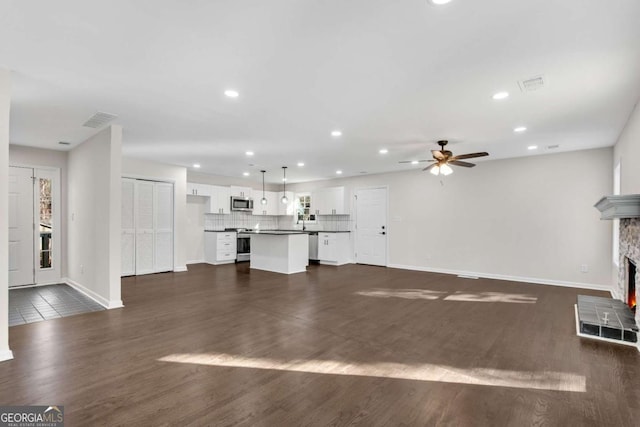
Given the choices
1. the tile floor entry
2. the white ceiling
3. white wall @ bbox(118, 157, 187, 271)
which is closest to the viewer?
the white ceiling

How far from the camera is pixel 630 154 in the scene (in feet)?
13.1

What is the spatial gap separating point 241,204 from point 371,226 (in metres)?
4.03

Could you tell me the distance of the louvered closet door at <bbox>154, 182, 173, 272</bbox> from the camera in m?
7.45

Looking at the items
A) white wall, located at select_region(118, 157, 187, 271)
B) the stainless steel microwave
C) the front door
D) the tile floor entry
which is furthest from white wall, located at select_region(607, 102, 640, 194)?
the front door

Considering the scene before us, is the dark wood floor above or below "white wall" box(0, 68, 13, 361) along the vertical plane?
below

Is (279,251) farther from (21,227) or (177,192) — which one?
(21,227)

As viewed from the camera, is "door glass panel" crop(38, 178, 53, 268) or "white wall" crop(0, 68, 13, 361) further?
"door glass panel" crop(38, 178, 53, 268)

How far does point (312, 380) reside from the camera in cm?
254

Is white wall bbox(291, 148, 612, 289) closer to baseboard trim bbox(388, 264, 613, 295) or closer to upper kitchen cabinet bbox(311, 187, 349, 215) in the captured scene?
baseboard trim bbox(388, 264, 613, 295)

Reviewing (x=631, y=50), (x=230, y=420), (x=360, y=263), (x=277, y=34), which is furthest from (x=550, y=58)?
(x=360, y=263)

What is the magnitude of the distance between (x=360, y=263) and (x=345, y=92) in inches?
264

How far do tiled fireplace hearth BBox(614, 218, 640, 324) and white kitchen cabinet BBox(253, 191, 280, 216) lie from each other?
8.67m

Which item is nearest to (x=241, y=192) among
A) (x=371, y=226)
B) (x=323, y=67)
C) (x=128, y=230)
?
(x=128, y=230)

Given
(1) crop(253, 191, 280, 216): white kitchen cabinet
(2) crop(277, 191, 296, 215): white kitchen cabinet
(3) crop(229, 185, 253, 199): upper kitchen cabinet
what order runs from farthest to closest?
(2) crop(277, 191, 296, 215): white kitchen cabinet, (1) crop(253, 191, 280, 216): white kitchen cabinet, (3) crop(229, 185, 253, 199): upper kitchen cabinet
